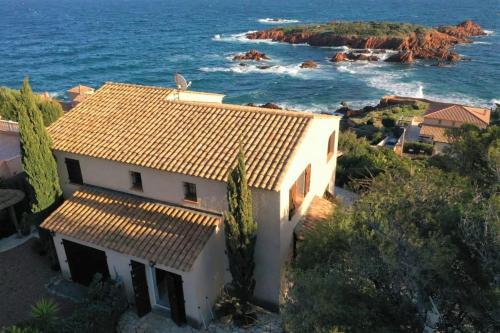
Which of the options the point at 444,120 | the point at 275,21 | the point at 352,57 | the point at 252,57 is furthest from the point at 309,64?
the point at 275,21

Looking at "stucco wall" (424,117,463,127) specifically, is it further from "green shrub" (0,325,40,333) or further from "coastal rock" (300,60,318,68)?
"coastal rock" (300,60,318,68)

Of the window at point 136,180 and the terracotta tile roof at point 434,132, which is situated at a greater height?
the window at point 136,180

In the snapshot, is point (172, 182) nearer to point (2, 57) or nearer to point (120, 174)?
point (120, 174)

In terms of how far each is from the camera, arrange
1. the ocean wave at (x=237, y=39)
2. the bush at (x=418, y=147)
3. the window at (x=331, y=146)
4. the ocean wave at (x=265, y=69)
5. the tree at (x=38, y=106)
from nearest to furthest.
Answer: the window at (x=331, y=146)
the tree at (x=38, y=106)
the bush at (x=418, y=147)
the ocean wave at (x=265, y=69)
the ocean wave at (x=237, y=39)

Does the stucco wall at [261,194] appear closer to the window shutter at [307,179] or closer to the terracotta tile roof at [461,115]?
the window shutter at [307,179]

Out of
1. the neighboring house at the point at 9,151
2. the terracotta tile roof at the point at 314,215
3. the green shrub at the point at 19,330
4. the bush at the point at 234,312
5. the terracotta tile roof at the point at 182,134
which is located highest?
the terracotta tile roof at the point at 182,134

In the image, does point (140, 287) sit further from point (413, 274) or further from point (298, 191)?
point (413, 274)

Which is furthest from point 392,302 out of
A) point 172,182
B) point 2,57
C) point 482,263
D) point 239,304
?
point 2,57

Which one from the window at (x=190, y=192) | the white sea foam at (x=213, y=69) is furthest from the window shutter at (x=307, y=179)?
the white sea foam at (x=213, y=69)

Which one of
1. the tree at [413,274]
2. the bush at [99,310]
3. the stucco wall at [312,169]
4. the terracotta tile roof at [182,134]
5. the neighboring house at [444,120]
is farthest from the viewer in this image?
the neighboring house at [444,120]
